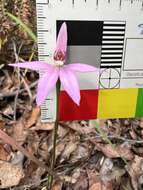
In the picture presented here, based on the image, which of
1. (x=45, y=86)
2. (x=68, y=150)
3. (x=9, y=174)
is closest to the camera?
(x=45, y=86)

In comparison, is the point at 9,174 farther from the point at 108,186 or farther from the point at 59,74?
the point at 59,74

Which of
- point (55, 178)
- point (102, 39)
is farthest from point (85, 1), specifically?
point (55, 178)

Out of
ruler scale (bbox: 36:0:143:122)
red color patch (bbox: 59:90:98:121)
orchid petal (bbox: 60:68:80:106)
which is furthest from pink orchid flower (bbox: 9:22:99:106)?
red color patch (bbox: 59:90:98:121)

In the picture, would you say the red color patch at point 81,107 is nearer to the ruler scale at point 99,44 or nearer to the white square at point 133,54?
the ruler scale at point 99,44

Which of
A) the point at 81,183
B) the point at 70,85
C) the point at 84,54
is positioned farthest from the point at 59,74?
the point at 81,183

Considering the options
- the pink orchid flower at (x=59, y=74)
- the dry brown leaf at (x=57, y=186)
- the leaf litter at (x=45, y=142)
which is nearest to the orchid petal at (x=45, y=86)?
the pink orchid flower at (x=59, y=74)

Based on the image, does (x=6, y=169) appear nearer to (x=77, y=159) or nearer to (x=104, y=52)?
(x=77, y=159)
